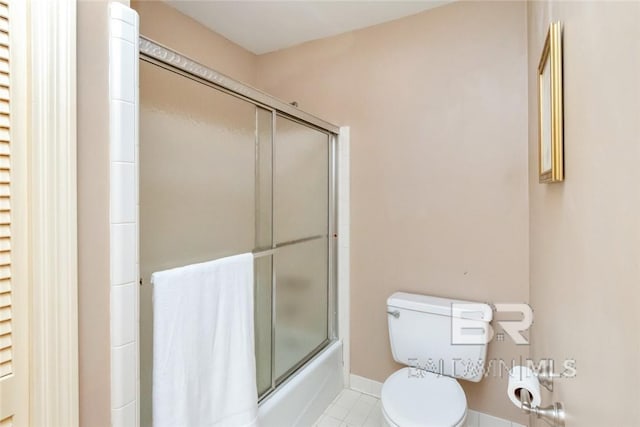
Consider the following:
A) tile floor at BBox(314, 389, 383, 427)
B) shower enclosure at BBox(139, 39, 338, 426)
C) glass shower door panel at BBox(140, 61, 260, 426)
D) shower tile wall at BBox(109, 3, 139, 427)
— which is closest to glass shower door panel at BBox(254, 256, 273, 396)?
shower enclosure at BBox(139, 39, 338, 426)

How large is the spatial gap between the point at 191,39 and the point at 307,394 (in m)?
2.26

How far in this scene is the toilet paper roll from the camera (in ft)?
2.93

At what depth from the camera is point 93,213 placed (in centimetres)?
88

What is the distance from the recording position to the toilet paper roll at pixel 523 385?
2.93 feet

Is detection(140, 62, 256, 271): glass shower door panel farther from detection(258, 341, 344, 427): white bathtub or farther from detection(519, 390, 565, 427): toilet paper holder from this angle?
detection(519, 390, 565, 427): toilet paper holder

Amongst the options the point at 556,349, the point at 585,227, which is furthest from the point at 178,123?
the point at 556,349

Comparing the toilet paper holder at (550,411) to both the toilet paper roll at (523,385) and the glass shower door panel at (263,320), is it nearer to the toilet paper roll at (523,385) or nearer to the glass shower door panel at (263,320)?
the toilet paper roll at (523,385)

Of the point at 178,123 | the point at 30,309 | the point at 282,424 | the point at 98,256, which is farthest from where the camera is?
the point at 282,424

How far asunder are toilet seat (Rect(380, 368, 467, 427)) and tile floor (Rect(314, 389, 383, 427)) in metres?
0.47

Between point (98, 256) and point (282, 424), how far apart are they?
1266 millimetres

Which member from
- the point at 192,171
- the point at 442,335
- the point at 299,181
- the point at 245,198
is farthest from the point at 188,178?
the point at 442,335

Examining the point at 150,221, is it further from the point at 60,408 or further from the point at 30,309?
the point at 60,408

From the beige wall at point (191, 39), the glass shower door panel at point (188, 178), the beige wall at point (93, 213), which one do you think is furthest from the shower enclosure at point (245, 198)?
the beige wall at point (191, 39)

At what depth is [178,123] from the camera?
1188 mm
